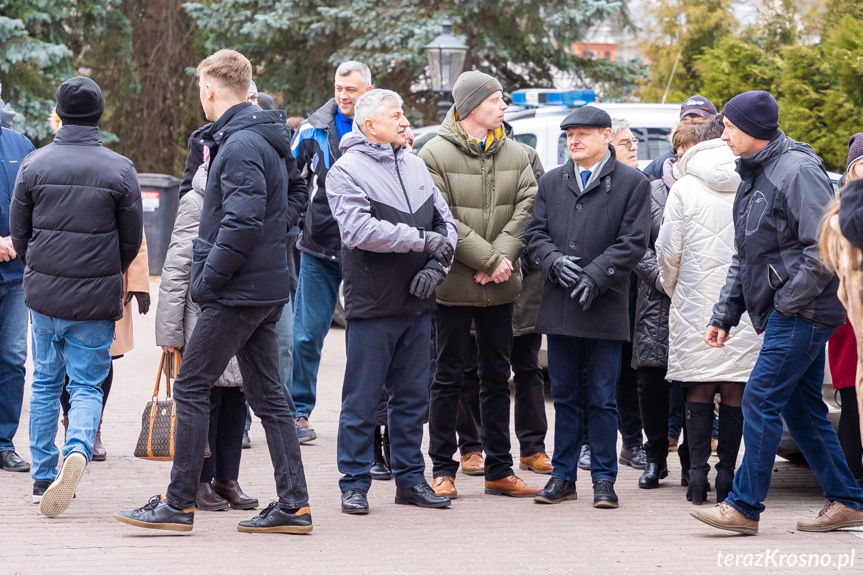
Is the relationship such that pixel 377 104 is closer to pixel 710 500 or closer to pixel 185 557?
pixel 185 557

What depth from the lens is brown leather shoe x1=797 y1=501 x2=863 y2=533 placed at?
211 inches

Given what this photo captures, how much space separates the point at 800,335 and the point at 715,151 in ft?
4.18

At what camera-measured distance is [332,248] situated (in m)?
7.26

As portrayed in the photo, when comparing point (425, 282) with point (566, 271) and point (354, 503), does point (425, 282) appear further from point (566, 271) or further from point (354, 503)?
point (354, 503)

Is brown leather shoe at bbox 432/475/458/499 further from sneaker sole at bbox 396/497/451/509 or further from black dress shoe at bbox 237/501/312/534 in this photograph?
black dress shoe at bbox 237/501/312/534

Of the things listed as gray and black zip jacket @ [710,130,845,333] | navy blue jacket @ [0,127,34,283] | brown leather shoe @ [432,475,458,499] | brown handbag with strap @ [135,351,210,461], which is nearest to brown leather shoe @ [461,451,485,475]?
brown leather shoe @ [432,475,458,499]

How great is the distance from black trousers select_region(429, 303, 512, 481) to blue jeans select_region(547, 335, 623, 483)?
0.33 metres

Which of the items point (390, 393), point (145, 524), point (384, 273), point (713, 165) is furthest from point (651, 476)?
point (145, 524)

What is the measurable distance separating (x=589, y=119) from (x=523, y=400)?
1.70m

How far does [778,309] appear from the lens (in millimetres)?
5141

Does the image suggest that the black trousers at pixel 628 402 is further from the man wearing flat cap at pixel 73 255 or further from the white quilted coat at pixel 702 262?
the man wearing flat cap at pixel 73 255

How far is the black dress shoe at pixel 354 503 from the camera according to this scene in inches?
223

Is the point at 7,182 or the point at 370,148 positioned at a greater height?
the point at 370,148

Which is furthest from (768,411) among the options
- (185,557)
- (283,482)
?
(185,557)
